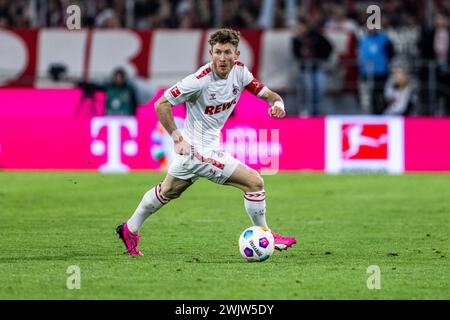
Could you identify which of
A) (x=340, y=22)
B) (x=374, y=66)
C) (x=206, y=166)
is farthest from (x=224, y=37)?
(x=340, y=22)

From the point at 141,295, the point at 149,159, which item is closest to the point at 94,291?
the point at 141,295

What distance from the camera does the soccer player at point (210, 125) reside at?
37.3 ft

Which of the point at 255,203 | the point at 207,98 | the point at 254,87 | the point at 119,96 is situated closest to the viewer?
the point at 207,98

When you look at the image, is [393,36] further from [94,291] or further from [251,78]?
[94,291]

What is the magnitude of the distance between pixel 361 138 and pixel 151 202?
1156 centimetres

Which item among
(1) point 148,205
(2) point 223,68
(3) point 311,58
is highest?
(2) point 223,68

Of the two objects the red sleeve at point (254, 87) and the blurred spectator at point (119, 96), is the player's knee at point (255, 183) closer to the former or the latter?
the red sleeve at point (254, 87)

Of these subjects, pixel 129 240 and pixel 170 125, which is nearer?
pixel 170 125

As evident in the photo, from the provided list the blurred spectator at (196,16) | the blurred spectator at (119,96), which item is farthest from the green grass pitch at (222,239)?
the blurred spectator at (196,16)

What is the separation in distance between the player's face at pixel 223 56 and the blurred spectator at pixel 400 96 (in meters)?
12.9

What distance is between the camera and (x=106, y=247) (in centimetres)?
1252

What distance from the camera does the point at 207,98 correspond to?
11523 millimetres

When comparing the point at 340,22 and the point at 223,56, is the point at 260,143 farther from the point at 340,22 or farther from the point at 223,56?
the point at 223,56
